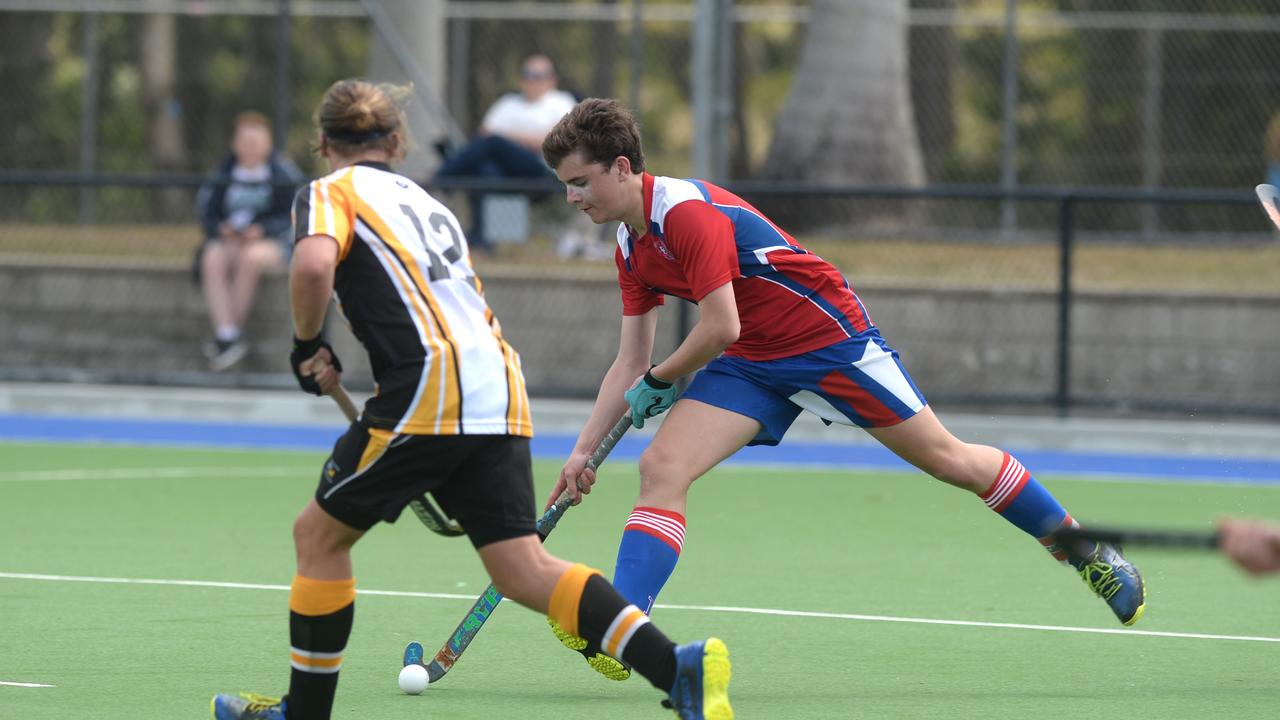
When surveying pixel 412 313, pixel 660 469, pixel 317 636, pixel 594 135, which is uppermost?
pixel 594 135

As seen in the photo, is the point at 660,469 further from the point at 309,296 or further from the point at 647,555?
the point at 309,296

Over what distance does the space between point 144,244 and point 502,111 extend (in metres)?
3.07

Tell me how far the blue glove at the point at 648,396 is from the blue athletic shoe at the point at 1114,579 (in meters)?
1.48

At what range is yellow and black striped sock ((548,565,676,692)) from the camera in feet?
16.4

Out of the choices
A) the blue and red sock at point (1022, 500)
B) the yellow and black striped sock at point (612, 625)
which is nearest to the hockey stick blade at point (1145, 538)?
the yellow and black striped sock at point (612, 625)

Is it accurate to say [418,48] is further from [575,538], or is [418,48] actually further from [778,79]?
[778,79]

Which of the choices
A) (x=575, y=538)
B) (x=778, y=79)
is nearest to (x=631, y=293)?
(x=575, y=538)

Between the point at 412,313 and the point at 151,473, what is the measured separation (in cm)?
696

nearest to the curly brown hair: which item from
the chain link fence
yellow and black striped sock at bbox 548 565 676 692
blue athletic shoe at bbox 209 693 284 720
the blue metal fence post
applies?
yellow and black striped sock at bbox 548 565 676 692

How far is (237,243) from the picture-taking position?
14.4 meters

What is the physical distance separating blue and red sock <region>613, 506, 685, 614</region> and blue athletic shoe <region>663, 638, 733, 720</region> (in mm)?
965

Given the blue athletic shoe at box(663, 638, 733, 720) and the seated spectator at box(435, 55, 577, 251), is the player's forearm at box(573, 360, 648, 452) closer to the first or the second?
the blue athletic shoe at box(663, 638, 733, 720)

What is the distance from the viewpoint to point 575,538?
30.6 ft

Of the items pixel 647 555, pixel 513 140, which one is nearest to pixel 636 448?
pixel 513 140
